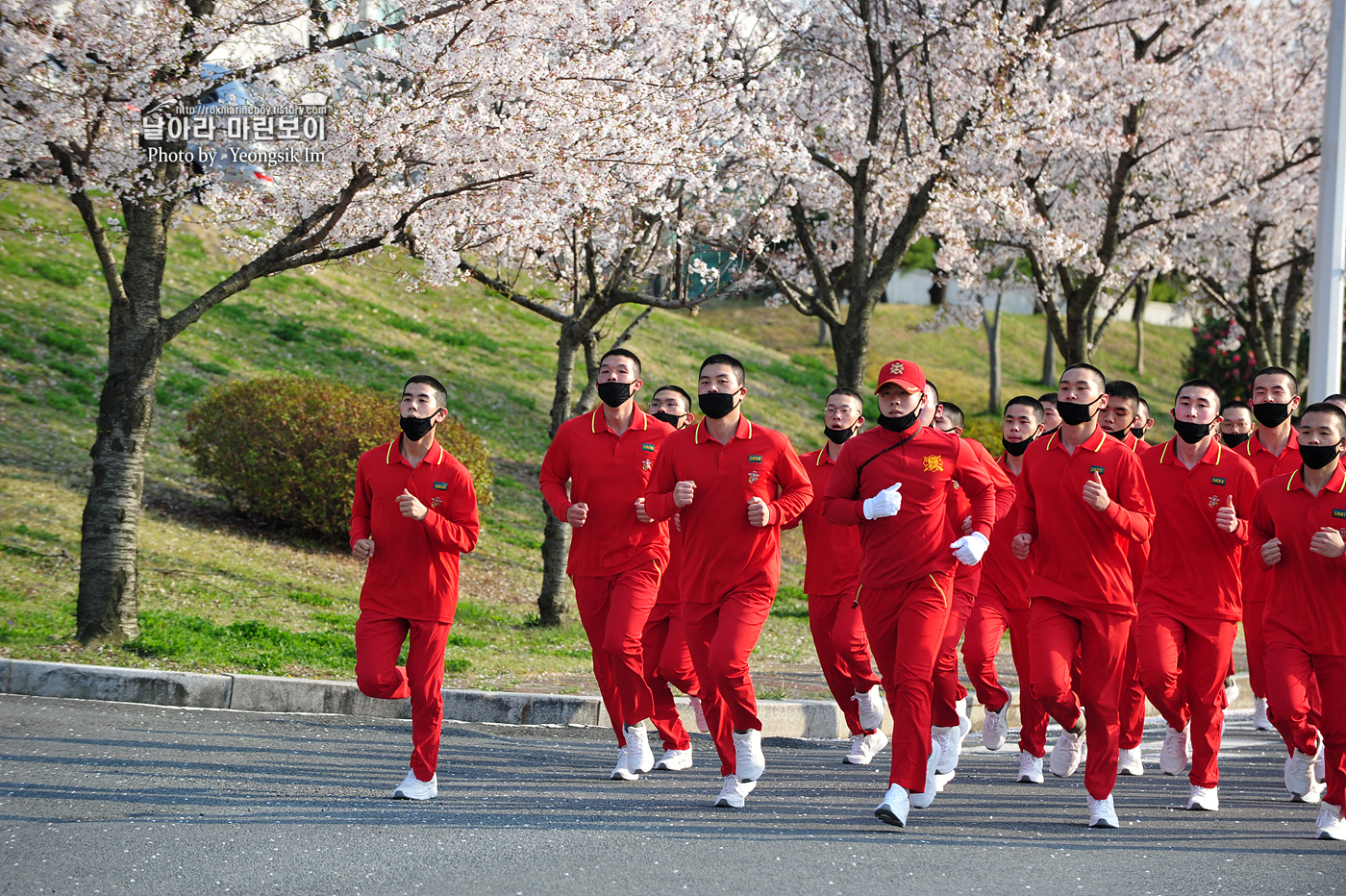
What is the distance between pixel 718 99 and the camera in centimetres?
1337

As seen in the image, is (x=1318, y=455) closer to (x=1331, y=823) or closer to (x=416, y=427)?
(x=1331, y=823)

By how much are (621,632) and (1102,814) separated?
267 cm

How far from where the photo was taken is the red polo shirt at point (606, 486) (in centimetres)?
746

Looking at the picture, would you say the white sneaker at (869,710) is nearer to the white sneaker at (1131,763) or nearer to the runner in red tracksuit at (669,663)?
the runner in red tracksuit at (669,663)

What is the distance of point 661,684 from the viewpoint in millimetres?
7777

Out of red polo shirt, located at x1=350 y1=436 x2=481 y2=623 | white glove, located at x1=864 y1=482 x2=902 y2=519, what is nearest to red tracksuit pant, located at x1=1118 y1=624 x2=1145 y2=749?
white glove, located at x1=864 y1=482 x2=902 y2=519

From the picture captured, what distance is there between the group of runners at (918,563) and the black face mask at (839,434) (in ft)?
1.71

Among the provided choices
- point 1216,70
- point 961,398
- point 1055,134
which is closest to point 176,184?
point 1055,134

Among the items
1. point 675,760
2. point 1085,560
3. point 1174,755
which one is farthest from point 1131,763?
point 675,760

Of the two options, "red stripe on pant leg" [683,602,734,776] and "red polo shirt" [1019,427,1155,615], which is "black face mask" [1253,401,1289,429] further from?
"red stripe on pant leg" [683,602,734,776]

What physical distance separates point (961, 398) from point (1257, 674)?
27.3 meters

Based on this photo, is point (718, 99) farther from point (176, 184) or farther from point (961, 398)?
point (961, 398)

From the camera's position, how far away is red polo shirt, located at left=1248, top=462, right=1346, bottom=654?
6.67 m

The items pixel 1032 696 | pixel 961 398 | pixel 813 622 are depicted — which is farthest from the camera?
pixel 961 398
